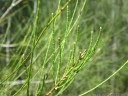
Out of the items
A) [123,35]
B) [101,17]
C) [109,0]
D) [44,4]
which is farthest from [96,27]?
[44,4]

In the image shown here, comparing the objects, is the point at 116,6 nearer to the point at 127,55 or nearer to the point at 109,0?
the point at 109,0

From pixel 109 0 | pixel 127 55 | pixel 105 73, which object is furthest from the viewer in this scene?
pixel 127 55

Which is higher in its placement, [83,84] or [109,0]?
[109,0]

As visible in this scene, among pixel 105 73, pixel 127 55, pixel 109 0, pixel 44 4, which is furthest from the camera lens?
pixel 127 55

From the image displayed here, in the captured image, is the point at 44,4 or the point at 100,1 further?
the point at 100,1

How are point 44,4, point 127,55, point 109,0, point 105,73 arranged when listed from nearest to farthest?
point 44,4 < point 105,73 < point 109,0 < point 127,55

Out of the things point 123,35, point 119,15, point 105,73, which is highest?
point 119,15

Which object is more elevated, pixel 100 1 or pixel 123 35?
pixel 100 1

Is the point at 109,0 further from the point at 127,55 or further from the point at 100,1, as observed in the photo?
the point at 127,55

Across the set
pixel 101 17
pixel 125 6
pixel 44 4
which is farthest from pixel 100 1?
pixel 44 4
